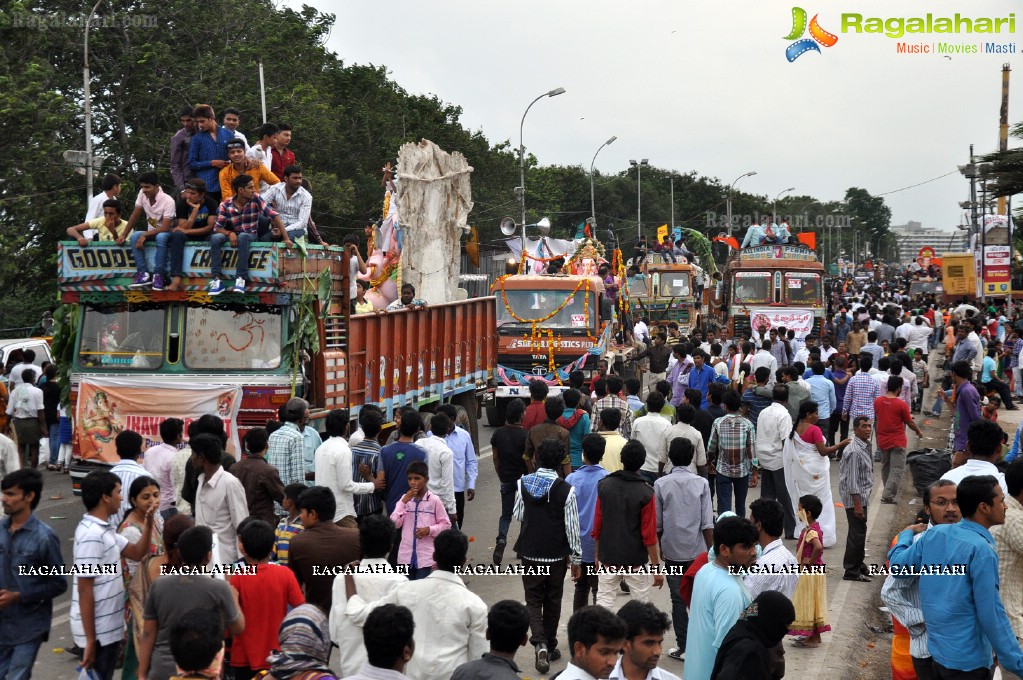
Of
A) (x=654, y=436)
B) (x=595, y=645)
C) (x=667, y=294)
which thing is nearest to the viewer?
(x=595, y=645)

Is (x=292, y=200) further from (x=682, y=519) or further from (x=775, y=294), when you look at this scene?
(x=775, y=294)

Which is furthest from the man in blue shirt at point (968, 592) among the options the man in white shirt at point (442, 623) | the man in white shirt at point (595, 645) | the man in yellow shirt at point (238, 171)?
the man in yellow shirt at point (238, 171)

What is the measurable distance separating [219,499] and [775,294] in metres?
24.6

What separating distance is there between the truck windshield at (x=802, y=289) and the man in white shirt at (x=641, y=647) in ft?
87.1

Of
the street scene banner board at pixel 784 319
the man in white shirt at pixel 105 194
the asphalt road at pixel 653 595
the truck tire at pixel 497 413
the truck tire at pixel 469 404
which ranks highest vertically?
the man in white shirt at pixel 105 194

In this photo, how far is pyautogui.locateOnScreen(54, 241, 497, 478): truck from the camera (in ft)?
37.0

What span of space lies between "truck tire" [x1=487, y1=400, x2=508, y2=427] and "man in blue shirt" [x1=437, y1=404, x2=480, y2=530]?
966 centimetres

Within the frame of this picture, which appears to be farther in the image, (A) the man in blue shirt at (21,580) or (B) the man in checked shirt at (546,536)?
(B) the man in checked shirt at (546,536)

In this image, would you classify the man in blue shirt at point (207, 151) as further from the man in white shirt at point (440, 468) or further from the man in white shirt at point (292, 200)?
the man in white shirt at point (440, 468)

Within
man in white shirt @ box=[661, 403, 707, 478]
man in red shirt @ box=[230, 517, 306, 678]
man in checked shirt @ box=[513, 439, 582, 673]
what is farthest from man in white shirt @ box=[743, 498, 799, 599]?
man in white shirt @ box=[661, 403, 707, 478]

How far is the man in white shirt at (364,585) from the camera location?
19.0 feet

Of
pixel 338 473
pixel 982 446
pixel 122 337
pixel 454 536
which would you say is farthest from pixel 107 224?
pixel 982 446

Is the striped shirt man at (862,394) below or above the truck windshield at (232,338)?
below

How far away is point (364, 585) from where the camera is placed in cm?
604
